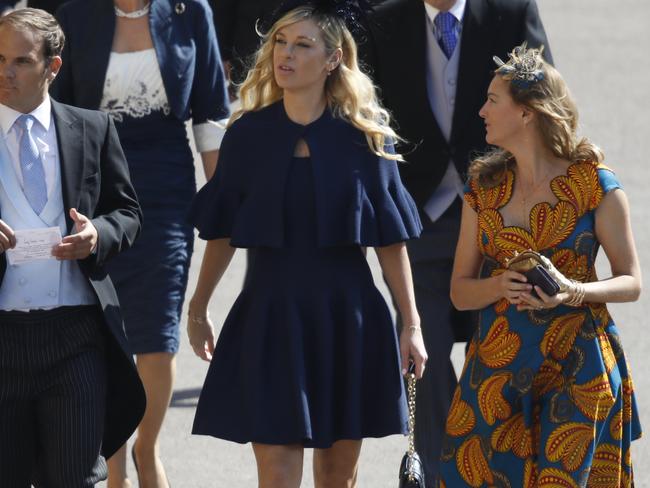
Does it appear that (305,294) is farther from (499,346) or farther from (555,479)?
(555,479)

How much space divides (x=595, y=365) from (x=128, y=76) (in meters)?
2.19

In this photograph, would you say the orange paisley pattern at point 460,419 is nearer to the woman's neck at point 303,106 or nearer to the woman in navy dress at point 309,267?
the woman in navy dress at point 309,267

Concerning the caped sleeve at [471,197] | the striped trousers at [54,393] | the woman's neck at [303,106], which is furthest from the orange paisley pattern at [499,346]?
the striped trousers at [54,393]

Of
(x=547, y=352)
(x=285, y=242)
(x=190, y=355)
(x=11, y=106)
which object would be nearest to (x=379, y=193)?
(x=285, y=242)

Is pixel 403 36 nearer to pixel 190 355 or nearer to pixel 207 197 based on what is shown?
pixel 207 197

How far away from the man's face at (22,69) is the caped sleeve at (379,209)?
104 cm

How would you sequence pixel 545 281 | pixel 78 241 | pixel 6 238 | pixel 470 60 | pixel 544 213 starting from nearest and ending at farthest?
pixel 6 238 < pixel 78 241 < pixel 545 281 < pixel 544 213 < pixel 470 60

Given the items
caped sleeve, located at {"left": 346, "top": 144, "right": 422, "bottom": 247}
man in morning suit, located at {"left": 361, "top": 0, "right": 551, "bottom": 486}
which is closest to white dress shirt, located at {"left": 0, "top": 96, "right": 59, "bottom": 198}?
caped sleeve, located at {"left": 346, "top": 144, "right": 422, "bottom": 247}

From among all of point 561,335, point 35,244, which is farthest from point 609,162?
point 35,244

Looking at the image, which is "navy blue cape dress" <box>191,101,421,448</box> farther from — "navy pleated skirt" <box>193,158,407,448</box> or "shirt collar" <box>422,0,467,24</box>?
"shirt collar" <box>422,0,467,24</box>

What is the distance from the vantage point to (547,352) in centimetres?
500

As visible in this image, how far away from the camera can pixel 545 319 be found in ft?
16.5

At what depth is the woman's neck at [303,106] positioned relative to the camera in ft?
17.1

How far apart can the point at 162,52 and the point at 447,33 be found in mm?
1138
